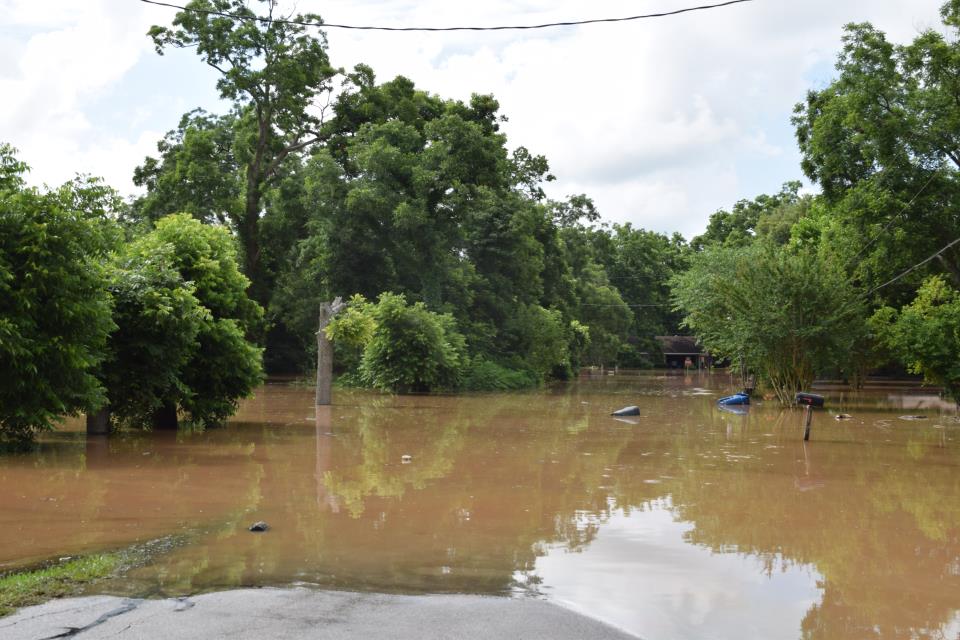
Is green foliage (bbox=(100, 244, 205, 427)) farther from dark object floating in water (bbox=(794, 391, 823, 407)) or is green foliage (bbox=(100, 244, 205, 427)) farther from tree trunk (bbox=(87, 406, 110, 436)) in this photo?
dark object floating in water (bbox=(794, 391, 823, 407))

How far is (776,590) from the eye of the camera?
341 inches

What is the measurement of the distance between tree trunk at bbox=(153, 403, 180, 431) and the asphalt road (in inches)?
592

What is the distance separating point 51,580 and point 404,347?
3166 cm

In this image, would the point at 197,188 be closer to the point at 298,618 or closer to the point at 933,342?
the point at 933,342

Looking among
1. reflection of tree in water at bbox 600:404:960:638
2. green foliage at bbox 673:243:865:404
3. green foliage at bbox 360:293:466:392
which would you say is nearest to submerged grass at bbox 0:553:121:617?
reflection of tree in water at bbox 600:404:960:638

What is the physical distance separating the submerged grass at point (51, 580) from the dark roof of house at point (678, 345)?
93401 millimetres

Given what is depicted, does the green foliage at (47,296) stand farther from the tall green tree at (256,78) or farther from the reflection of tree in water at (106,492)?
the tall green tree at (256,78)

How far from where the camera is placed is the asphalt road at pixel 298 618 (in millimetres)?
6004

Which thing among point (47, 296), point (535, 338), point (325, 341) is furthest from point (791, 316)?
point (47, 296)

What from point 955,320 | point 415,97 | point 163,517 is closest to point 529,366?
point 415,97

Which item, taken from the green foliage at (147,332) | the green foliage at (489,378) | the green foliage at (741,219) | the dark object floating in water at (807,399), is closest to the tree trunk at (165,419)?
the green foliage at (147,332)

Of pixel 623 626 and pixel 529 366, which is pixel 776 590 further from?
pixel 529 366

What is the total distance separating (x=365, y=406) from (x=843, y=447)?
1639 centimetres

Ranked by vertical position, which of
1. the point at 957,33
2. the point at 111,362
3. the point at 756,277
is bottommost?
the point at 111,362
